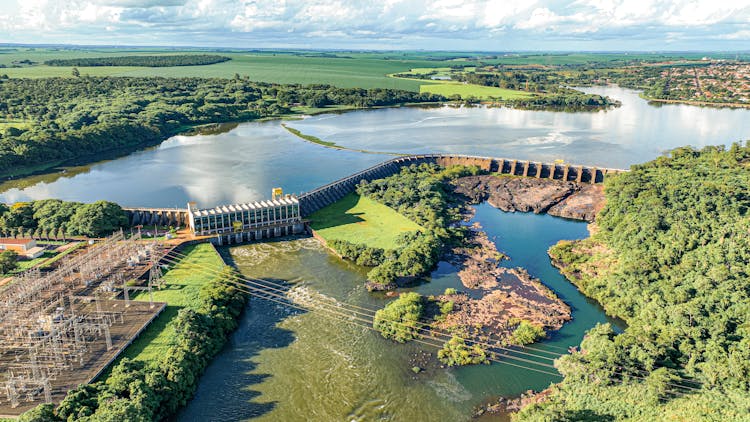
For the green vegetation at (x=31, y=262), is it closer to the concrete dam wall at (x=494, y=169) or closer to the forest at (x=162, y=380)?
the forest at (x=162, y=380)

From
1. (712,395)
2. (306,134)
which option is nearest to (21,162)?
(306,134)

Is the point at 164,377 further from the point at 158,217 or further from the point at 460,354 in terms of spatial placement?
the point at 158,217

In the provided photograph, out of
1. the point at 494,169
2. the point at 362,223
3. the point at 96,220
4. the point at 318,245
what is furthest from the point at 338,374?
the point at 494,169

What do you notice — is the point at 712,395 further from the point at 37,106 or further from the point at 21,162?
the point at 37,106

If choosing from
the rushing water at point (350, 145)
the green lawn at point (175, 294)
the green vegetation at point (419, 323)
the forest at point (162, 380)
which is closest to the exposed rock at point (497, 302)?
the green vegetation at point (419, 323)

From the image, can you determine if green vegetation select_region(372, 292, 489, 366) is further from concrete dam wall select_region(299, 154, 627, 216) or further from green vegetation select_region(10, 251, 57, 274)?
A: green vegetation select_region(10, 251, 57, 274)
